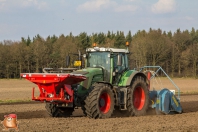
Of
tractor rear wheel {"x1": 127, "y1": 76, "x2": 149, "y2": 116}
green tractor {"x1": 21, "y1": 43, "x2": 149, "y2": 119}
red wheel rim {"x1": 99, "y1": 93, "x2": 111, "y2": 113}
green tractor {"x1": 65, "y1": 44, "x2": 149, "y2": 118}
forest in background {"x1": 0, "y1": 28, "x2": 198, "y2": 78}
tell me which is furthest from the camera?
forest in background {"x1": 0, "y1": 28, "x2": 198, "y2": 78}

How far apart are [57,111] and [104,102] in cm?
172

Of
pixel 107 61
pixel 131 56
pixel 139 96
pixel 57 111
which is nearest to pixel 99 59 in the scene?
pixel 107 61

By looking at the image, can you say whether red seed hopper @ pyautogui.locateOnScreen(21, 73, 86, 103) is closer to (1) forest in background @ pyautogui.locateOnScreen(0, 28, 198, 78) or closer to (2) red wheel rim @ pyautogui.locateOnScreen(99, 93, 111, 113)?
(2) red wheel rim @ pyautogui.locateOnScreen(99, 93, 111, 113)

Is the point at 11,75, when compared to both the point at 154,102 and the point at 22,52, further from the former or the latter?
the point at 154,102

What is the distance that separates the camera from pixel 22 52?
6381 centimetres

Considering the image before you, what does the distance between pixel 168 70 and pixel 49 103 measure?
2184 inches

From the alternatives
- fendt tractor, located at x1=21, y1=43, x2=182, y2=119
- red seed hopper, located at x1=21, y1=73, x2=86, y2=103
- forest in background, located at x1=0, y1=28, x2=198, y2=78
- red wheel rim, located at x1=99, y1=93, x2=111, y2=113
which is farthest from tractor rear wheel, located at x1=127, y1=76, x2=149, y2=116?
forest in background, located at x1=0, y1=28, x2=198, y2=78

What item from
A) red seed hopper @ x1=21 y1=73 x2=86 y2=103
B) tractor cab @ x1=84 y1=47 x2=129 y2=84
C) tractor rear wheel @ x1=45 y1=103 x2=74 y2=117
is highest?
tractor cab @ x1=84 y1=47 x2=129 y2=84

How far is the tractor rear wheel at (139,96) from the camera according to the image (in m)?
13.4

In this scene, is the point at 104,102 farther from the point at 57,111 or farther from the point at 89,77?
the point at 57,111

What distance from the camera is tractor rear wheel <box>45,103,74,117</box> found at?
1265 centimetres

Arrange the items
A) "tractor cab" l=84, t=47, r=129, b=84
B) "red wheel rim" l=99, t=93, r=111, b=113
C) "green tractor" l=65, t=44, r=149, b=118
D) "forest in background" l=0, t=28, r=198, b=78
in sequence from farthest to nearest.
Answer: "forest in background" l=0, t=28, r=198, b=78
"tractor cab" l=84, t=47, r=129, b=84
"red wheel rim" l=99, t=93, r=111, b=113
"green tractor" l=65, t=44, r=149, b=118

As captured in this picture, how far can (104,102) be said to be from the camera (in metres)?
12.2

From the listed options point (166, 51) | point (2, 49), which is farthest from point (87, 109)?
point (2, 49)
